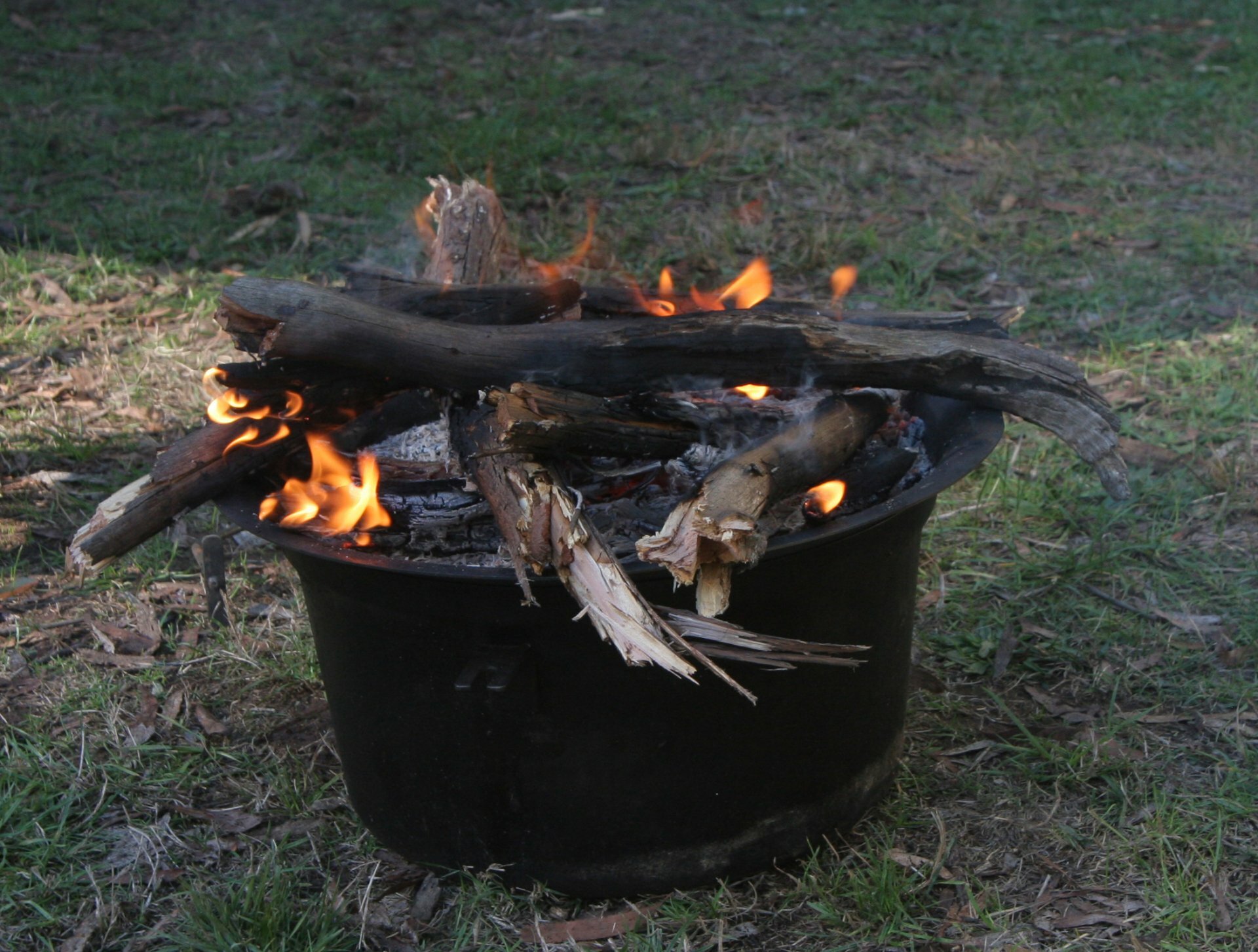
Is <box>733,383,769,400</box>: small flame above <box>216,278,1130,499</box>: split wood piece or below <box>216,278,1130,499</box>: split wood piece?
below

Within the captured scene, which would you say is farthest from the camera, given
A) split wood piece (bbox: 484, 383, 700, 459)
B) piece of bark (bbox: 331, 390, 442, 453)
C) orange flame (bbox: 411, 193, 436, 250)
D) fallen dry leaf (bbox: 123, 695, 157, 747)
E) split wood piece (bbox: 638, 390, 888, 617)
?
orange flame (bbox: 411, 193, 436, 250)

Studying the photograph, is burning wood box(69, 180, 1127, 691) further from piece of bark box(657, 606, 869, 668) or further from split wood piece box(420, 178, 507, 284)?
split wood piece box(420, 178, 507, 284)

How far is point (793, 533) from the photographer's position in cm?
209

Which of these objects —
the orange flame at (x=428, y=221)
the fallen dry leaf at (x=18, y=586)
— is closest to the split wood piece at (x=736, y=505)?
the orange flame at (x=428, y=221)

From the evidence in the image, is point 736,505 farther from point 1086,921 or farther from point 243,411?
point 1086,921

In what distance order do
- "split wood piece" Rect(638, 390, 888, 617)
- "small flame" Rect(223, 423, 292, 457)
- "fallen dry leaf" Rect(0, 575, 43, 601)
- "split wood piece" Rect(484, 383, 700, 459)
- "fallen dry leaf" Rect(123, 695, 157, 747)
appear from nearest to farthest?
"split wood piece" Rect(638, 390, 888, 617)
"split wood piece" Rect(484, 383, 700, 459)
"small flame" Rect(223, 423, 292, 457)
"fallen dry leaf" Rect(123, 695, 157, 747)
"fallen dry leaf" Rect(0, 575, 43, 601)

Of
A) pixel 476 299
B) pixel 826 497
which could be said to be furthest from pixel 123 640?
pixel 826 497

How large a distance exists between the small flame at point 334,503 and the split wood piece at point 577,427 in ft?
0.94

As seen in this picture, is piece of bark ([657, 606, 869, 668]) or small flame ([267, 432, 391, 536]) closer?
piece of bark ([657, 606, 869, 668])

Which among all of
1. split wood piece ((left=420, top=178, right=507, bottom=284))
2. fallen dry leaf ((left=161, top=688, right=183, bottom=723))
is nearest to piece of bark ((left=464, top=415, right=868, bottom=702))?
split wood piece ((left=420, top=178, right=507, bottom=284))

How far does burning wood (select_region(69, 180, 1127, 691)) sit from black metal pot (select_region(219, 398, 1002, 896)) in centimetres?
10

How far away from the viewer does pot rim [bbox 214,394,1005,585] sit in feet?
6.64

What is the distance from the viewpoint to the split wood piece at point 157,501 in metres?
2.32

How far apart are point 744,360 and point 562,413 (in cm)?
40
